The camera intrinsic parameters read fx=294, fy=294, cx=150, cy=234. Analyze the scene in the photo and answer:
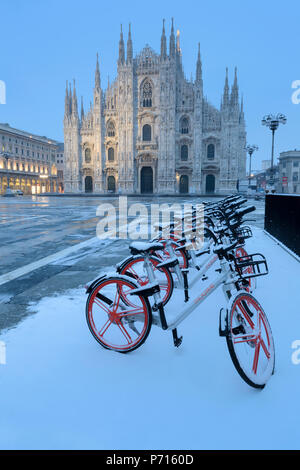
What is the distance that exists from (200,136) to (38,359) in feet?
150

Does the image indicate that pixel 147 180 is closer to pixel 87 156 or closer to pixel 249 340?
pixel 87 156

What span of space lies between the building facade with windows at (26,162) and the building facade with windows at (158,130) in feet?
61.4

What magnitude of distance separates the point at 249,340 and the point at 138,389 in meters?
0.90

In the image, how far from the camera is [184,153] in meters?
46.6

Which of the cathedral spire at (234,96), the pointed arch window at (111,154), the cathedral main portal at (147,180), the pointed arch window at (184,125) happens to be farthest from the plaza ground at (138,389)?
the pointed arch window at (111,154)

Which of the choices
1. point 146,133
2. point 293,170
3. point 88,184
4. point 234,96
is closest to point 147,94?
point 146,133

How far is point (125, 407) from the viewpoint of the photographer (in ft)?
6.53

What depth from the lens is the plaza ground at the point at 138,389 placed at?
177 centimetres

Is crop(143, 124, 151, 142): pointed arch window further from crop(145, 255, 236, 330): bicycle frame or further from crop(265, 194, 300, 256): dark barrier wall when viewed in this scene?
crop(145, 255, 236, 330): bicycle frame

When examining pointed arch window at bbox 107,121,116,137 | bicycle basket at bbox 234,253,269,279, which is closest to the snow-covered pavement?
bicycle basket at bbox 234,253,269,279

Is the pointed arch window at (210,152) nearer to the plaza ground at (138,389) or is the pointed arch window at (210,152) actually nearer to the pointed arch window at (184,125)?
the pointed arch window at (184,125)
